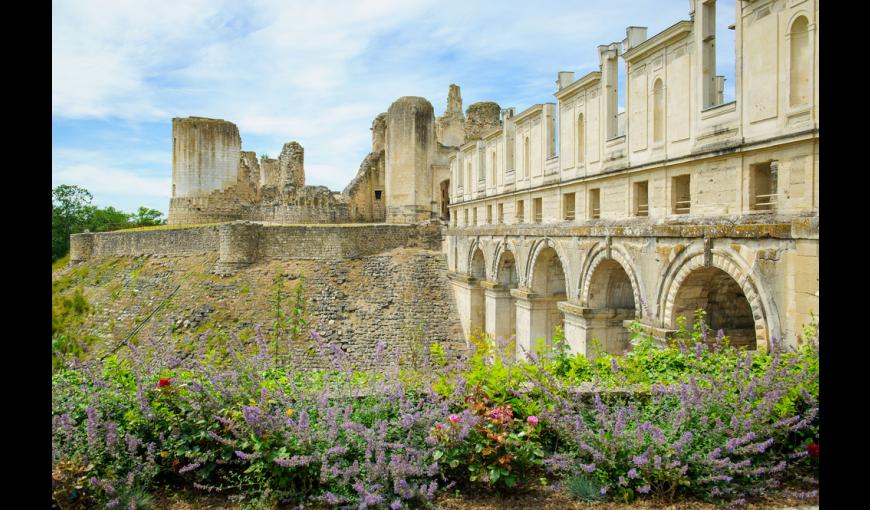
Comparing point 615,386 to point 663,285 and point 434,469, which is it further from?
point 663,285

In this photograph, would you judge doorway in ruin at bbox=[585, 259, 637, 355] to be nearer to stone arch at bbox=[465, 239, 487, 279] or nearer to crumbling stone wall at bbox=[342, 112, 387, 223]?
stone arch at bbox=[465, 239, 487, 279]

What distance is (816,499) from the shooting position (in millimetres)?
4293

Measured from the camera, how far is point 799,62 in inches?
333

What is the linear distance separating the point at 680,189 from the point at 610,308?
12.0ft

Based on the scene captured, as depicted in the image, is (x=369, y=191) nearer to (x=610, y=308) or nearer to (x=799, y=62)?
(x=610, y=308)

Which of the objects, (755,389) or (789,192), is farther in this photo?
(789,192)

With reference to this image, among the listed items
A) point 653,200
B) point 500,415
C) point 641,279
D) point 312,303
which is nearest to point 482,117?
point 312,303

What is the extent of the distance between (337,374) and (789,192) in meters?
6.77

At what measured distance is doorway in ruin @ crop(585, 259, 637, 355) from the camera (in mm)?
13922

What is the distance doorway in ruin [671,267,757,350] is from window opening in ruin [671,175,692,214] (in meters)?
1.44

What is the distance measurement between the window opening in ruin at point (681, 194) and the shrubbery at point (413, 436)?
243 inches

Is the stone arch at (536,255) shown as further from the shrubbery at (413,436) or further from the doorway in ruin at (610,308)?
the shrubbery at (413,436)

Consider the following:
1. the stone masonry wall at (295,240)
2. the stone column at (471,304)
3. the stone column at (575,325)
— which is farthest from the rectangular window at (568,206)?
the stone masonry wall at (295,240)
